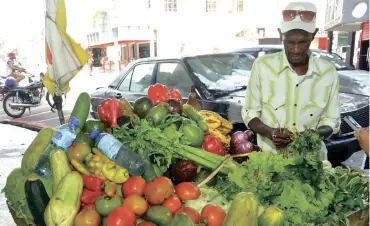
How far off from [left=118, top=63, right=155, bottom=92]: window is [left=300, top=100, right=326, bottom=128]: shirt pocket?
12.0ft

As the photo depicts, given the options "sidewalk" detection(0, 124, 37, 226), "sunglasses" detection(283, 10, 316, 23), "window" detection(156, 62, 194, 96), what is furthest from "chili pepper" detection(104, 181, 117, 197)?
"window" detection(156, 62, 194, 96)

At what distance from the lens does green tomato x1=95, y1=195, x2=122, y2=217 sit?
1733 mm

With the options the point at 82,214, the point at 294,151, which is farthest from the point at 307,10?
the point at 82,214

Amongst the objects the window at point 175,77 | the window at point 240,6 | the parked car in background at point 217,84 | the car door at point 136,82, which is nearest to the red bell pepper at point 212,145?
the parked car in background at point 217,84

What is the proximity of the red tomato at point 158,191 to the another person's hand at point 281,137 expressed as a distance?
0.81 metres

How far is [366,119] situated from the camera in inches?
200

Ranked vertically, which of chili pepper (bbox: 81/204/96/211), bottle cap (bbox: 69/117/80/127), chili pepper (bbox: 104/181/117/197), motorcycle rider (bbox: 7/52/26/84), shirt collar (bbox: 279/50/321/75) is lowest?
motorcycle rider (bbox: 7/52/26/84)

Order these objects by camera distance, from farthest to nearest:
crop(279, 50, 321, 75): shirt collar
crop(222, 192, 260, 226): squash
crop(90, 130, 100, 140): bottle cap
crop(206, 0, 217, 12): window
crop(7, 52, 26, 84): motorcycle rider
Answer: crop(206, 0, 217, 12): window
crop(7, 52, 26, 84): motorcycle rider
crop(279, 50, 321, 75): shirt collar
crop(90, 130, 100, 140): bottle cap
crop(222, 192, 260, 226): squash

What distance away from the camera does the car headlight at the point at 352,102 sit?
484 centimetres

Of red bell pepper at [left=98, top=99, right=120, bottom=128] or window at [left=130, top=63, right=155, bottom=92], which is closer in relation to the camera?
red bell pepper at [left=98, top=99, right=120, bottom=128]

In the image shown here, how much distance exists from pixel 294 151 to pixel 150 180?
0.76 meters

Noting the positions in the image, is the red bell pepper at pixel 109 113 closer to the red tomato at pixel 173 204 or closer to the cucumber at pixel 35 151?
the cucumber at pixel 35 151

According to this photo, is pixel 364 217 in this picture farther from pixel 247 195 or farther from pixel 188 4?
pixel 188 4

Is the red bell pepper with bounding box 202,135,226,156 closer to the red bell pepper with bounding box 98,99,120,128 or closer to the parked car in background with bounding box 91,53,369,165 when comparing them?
the red bell pepper with bounding box 98,99,120,128
